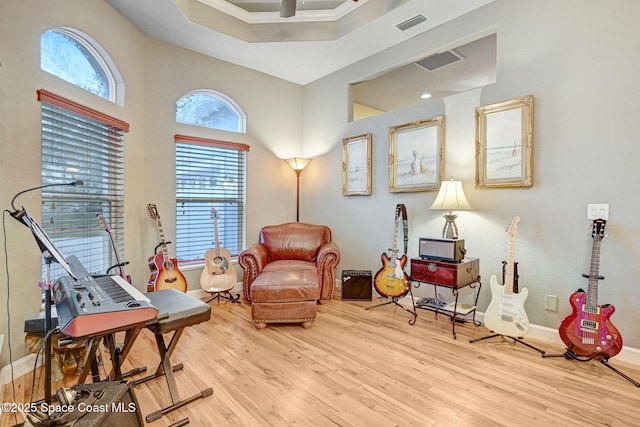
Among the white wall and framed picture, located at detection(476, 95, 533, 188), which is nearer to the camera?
the white wall

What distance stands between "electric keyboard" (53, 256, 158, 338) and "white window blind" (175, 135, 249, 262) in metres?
2.21

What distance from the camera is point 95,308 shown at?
1289mm

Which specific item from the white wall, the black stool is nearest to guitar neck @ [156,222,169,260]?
the black stool

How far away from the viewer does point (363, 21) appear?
3.21 metres

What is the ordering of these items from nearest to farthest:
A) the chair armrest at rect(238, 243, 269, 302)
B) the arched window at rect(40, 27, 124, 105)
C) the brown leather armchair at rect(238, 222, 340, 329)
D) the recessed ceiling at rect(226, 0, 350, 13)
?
the arched window at rect(40, 27, 124, 105), the brown leather armchair at rect(238, 222, 340, 329), the recessed ceiling at rect(226, 0, 350, 13), the chair armrest at rect(238, 243, 269, 302)

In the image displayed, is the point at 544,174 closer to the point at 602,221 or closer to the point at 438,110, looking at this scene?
the point at 602,221

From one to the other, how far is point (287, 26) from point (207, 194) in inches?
85.9

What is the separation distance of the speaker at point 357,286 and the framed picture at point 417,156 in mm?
1077

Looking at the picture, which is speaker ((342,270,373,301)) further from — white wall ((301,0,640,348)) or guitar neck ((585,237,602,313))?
guitar neck ((585,237,602,313))

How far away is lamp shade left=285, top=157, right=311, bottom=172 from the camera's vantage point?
453 centimetres

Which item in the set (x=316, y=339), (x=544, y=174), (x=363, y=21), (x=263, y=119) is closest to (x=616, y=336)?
(x=544, y=174)

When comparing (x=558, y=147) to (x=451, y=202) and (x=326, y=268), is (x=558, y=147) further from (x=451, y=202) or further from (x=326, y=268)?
(x=326, y=268)

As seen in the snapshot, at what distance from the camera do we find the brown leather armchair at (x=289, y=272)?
290cm

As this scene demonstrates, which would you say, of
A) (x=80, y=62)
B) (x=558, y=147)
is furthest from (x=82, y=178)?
(x=558, y=147)
